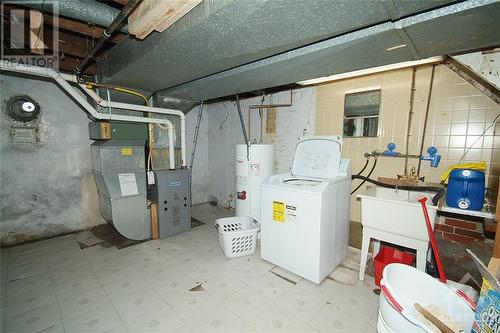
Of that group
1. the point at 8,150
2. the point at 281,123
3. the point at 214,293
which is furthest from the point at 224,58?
the point at 8,150

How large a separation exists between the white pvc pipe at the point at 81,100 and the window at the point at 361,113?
2.55 meters

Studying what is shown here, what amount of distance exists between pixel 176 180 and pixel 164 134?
0.75 metres

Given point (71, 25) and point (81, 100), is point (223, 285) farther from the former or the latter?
point (71, 25)

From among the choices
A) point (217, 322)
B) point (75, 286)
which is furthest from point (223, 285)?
point (75, 286)

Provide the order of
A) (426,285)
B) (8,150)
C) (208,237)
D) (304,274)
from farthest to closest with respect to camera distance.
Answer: (208,237) < (8,150) < (304,274) < (426,285)

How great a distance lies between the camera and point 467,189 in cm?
163

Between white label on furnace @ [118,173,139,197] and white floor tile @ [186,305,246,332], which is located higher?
white label on furnace @ [118,173,139,197]

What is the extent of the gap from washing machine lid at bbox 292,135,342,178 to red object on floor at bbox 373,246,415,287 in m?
0.91

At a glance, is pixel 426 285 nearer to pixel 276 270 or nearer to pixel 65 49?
pixel 276 270

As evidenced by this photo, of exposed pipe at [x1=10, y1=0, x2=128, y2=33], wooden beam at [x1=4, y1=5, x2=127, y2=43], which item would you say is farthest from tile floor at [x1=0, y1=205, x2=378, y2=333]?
wooden beam at [x1=4, y1=5, x2=127, y2=43]

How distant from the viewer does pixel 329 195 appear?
6.86 ft

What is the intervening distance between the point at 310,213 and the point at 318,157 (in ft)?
2.75

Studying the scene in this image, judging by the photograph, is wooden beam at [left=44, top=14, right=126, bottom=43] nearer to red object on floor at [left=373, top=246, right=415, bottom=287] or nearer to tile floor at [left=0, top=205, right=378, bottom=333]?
tile floor at [left=0, top=205, right=378, bottom=333]

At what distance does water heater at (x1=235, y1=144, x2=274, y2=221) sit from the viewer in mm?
3078
